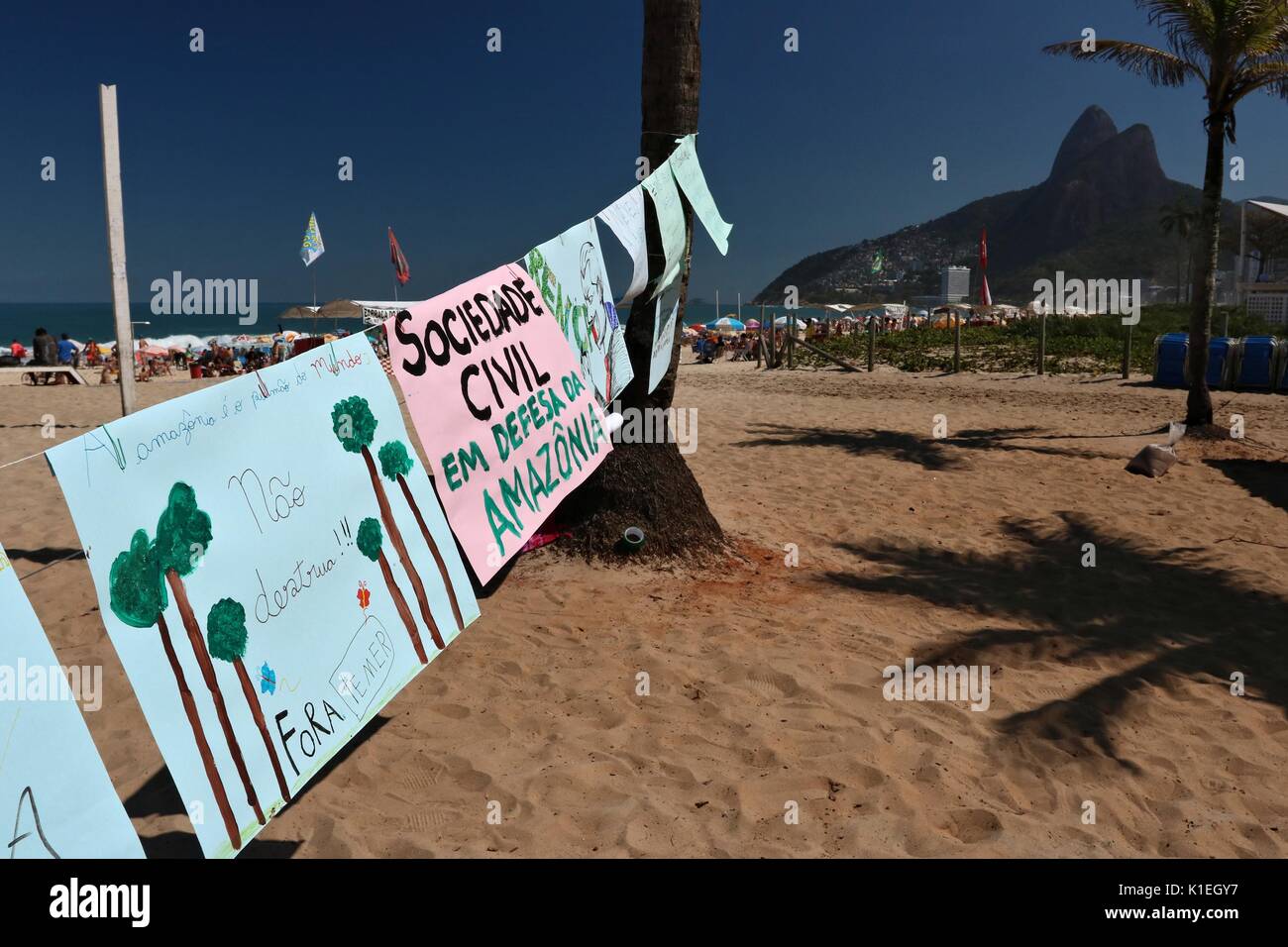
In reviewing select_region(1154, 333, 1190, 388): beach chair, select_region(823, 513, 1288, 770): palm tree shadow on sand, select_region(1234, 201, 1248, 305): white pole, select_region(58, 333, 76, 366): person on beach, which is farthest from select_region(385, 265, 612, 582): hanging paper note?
select_region(1234, 201, 1248, 305): white pole

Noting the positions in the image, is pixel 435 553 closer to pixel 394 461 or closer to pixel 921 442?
pixel 394 461

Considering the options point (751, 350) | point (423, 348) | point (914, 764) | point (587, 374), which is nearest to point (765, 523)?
point (587, 374)

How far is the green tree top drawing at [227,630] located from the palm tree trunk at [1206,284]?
1179 centimetres

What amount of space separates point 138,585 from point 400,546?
A: 0.92 metres

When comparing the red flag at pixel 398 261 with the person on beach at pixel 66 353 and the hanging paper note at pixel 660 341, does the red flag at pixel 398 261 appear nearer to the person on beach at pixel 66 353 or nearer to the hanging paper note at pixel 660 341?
the person on beach at pixel 66 353

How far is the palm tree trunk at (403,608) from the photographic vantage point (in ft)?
8.89

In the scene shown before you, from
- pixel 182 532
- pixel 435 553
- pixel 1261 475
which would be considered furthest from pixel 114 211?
pixel 1261 475

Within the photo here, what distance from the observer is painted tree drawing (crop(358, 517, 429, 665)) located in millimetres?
2650

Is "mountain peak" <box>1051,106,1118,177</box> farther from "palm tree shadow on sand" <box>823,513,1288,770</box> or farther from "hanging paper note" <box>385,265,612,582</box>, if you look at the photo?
"hanging paper note" <box>385,265,612,582</box>

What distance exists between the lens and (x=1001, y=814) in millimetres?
3035

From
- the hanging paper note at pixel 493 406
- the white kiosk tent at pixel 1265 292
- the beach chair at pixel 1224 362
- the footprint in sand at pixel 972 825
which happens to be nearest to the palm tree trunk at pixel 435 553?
the hanging paper note at pixel 493 406

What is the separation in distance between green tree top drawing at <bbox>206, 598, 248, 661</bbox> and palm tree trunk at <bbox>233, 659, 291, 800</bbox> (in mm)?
33

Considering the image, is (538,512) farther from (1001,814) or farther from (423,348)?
(1001,814)

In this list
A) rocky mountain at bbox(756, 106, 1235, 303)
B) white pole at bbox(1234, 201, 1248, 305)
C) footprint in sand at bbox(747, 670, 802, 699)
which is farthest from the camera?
rocky mountain at bbox(756, 106, 1235, 303)
